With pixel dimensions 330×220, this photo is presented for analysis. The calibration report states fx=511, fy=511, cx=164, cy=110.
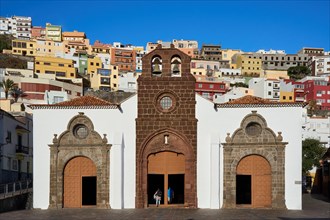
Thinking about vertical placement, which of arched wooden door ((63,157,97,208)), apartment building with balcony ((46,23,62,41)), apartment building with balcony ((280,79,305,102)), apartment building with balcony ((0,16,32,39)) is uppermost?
Result: apartment building with balcony ((0,16,32,39))

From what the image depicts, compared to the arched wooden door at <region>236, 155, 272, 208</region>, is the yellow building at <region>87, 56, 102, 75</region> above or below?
above

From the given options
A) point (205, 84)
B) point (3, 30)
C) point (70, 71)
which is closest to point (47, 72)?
point (70, 71)

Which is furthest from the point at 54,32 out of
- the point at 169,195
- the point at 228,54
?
the point at 169,195

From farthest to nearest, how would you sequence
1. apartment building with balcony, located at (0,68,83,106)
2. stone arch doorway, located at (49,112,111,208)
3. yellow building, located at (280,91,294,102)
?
yellow building, located at (280,91,294,102) < apartment building with balcony, located at (0,68,83,106) < stone arch doorway, located at (49,112,111,208)

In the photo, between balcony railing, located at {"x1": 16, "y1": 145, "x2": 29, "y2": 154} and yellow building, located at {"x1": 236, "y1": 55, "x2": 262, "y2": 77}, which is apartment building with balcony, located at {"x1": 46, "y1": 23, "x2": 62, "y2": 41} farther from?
balcony railing, located at {"x1": 16, "y1": 145, "x2": 29, "y2": 154}

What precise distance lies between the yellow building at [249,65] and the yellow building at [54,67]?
2389 inches

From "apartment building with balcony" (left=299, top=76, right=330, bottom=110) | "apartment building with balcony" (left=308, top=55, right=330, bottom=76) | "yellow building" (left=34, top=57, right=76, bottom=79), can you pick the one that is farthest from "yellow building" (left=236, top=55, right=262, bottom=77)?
"yellow building" (left=34, top=57, right=76, bottom=79)

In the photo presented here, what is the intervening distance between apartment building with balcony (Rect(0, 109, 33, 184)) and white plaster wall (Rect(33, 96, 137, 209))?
36.9 feet

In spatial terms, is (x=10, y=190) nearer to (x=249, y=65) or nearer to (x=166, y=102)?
(x=166, y=102)

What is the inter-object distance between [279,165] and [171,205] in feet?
20.6

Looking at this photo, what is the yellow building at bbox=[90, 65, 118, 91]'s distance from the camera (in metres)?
111

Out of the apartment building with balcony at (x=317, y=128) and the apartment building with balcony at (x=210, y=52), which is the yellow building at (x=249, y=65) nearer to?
the apartment building with balcony at (x=210, y=52)

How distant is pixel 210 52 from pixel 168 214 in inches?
5825

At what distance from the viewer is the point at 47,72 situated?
343 feet
